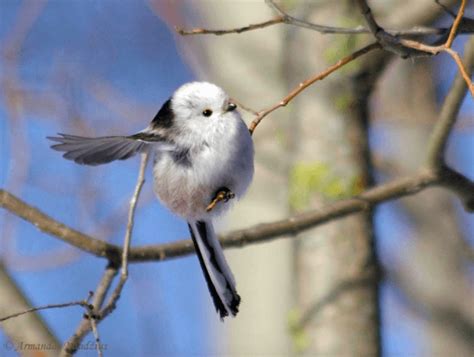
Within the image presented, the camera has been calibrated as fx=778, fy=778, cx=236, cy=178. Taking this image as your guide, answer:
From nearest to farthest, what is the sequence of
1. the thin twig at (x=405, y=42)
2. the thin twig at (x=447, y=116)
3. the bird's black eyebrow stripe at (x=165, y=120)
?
1. the thin twig at (x=405, y=42)
2. the bird's black eyebrow stripe at (x=165, y=120)
3. the thin twig at (x=447, y=116)

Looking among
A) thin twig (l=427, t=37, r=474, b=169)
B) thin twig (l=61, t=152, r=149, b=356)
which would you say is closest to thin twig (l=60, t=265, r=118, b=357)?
thin twig (l=61, t=152, r=149, b=356)

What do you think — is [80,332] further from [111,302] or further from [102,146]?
[102,146]

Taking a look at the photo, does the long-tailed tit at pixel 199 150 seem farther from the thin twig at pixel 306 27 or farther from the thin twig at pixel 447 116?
the thin twig at pixel 447 116

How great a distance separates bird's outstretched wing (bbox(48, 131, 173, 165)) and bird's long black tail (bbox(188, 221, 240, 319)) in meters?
0.23

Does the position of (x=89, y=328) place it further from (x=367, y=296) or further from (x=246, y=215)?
(x=246, y=215)

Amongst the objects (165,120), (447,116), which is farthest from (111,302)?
(447,116)

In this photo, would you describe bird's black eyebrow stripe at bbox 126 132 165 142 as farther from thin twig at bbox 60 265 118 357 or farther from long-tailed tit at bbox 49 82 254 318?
thin twig at bbox 60 265 118 357

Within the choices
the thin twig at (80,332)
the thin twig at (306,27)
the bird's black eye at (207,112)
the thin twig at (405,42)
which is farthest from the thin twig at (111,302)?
the thin twig at (405,42)

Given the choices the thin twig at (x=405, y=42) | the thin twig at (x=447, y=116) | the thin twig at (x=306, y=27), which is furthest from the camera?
the thin twig at (x=447, y=116)

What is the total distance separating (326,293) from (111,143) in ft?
3.12

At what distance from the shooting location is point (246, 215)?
264 centimetres

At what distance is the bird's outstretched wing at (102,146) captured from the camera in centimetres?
112

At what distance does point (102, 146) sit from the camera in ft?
3.87

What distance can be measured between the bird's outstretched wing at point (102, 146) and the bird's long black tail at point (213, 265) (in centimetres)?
23
